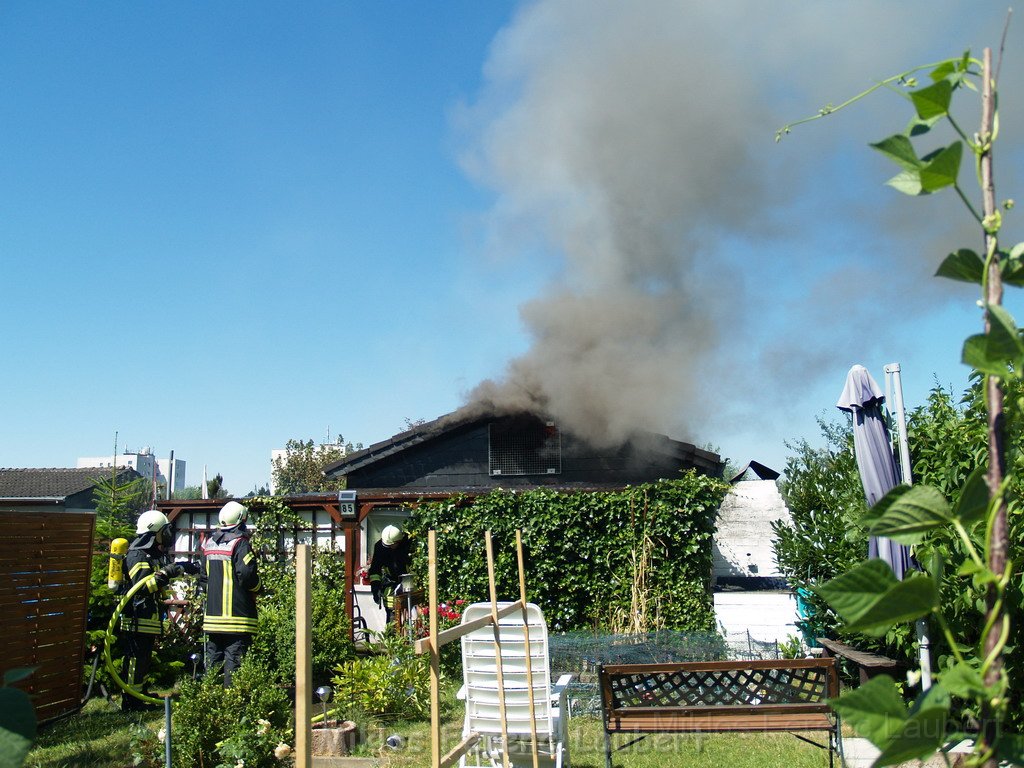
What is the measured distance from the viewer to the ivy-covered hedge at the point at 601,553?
10.1 meters

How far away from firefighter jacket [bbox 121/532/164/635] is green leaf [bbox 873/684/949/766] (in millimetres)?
8908

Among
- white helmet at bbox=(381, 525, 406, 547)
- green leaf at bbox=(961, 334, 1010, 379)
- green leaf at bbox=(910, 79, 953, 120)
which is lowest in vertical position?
green leaf at bbox=(961, 334, 1010, 379)

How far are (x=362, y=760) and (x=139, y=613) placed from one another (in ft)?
12.3

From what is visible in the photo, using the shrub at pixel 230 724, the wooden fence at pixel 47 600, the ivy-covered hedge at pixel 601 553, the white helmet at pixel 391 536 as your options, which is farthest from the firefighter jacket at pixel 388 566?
the shrub at pixel 230 724

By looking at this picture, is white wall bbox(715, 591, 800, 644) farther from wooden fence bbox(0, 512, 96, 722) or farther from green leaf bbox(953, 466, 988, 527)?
green leaf bbox(953, 466, 988, 527)

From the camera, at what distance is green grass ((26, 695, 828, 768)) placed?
20.2ft

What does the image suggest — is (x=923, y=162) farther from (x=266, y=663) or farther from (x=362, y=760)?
(x=266, y=663)

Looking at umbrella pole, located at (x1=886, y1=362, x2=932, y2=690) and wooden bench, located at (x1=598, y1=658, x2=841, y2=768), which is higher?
umbrella pole, located at (x1=886, y1=362, x2=932, y2=690)

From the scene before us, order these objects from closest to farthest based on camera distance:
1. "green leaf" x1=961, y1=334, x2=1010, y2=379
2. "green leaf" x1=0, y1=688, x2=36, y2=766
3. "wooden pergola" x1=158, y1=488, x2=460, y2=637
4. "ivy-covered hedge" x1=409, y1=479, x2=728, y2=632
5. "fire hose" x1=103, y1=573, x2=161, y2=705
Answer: "green leaf" x1=0, y1=688, x2=36, y2=766 < "green leaf" x1=961, y1=334, x2=1010, y2=379 < "fire hose" x1=103, y1=573, x2=161, y2=705 < "ivy-covered hedge" x1=409, y1=479, x2=728, y2=632 < "wooden pergola" x1=158, y1=488, x2=460, y2=637

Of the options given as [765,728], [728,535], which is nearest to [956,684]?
[765,728]

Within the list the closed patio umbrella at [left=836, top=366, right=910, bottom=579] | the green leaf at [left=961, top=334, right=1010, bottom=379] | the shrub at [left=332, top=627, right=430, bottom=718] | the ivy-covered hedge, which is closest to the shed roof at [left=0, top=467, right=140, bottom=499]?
the ivy-covered hedge

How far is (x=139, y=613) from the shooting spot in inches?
338

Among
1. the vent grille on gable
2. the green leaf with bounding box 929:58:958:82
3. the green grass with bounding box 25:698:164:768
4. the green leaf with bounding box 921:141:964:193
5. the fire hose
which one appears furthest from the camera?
the vent grille on gable

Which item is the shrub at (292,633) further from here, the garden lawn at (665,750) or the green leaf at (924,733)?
the green leaf at (924,733)
